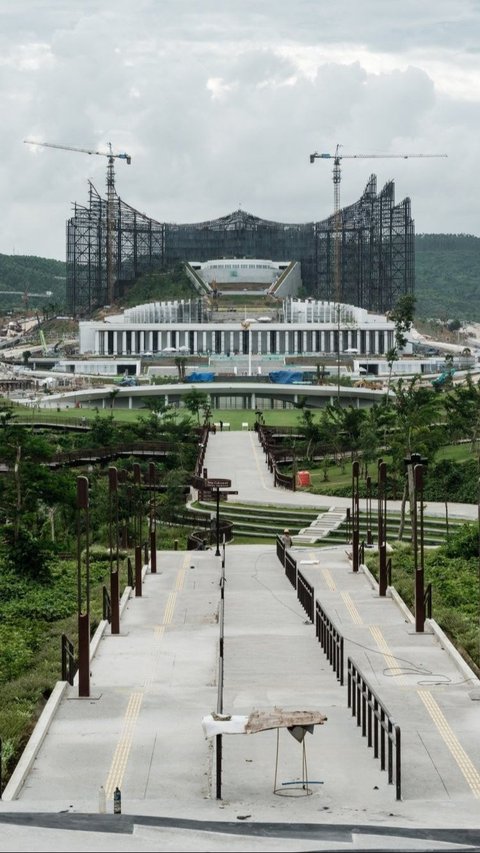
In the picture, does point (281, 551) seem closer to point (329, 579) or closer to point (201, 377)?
point (329, 579)

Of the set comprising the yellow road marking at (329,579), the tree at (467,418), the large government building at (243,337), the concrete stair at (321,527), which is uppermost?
the large government building at (243,337)

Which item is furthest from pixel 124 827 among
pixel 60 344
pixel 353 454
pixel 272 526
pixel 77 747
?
pixel 60 344

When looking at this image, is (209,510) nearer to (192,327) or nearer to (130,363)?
(130,363)

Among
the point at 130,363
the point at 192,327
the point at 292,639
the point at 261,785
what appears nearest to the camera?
the point at 261,785

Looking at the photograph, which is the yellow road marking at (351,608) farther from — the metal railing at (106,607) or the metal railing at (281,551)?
the metal railing at (281,551)

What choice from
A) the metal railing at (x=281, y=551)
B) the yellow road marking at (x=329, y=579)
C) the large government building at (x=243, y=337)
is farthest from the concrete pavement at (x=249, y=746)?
the large government building at (x=243, y=337)
